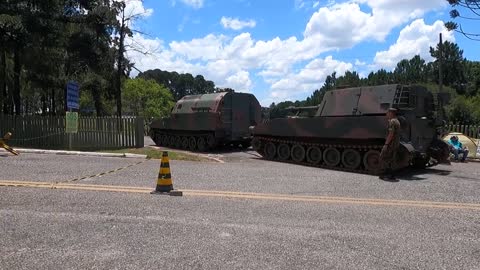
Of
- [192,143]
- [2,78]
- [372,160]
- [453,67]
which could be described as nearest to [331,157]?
[372,160]

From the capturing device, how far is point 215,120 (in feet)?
74.0

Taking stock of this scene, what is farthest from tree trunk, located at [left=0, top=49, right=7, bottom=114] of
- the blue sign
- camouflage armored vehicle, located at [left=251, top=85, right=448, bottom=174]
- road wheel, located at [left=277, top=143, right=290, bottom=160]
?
camouflage armored vehicle, located at [left=251, top=85, right=448, bottom=174]

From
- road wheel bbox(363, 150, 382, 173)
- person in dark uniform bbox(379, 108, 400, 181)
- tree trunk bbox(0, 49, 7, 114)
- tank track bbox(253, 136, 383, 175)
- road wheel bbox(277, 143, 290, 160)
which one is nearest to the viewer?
person in dark uniform bbox(379, 108, 400, 181)

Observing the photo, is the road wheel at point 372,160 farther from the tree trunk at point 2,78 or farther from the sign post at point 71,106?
the tree trunk at point 2,78

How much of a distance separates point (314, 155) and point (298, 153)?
769 millimetres

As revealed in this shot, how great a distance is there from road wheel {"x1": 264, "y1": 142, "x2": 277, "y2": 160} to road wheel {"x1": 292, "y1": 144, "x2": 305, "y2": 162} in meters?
1.07

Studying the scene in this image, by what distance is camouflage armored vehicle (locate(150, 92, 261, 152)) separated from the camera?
22766 mm

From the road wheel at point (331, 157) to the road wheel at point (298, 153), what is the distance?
40.3 inches

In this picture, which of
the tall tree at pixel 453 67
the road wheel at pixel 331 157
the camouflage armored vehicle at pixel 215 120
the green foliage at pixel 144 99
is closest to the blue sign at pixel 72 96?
the camouflage armored vehicle at pixel 215 120

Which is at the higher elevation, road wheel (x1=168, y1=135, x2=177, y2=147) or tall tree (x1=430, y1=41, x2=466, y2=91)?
tall tree (x1=430, y1=41, x2=466, y2=91)

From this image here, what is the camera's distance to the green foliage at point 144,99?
7109 cm

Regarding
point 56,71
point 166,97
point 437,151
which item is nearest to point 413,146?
point 437,151

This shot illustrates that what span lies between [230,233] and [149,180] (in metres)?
5.32

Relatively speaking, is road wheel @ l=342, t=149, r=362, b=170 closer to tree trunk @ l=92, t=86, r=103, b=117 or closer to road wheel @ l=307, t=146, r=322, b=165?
road wheel @ l=307, t=146, r=322, b=165
